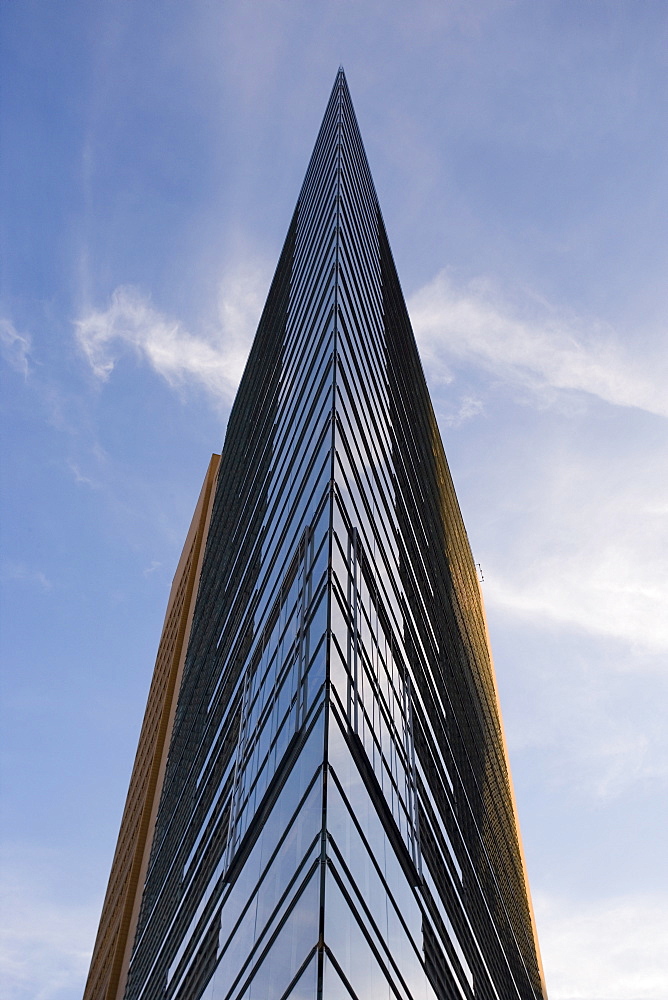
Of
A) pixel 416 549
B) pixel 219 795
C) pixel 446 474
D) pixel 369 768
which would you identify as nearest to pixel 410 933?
pixel 369 768

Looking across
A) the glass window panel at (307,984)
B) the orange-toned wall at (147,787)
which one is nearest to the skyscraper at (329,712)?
the glass window panel at (307,984)

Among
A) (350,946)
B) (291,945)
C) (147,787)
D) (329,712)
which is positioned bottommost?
(291,945)

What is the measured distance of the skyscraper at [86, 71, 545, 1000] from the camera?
61.7 ft

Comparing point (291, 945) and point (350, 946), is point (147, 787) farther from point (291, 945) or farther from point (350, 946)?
point (350, 946)

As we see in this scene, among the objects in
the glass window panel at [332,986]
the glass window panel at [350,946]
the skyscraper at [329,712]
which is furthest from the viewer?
the skyscraper at [329,712]

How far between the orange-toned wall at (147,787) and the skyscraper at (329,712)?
0.39m

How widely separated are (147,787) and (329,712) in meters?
37.4

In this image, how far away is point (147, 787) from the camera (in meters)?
52.8

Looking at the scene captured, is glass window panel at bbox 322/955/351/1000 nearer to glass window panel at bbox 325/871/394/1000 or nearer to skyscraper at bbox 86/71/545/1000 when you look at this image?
skyscraper at bbox 86/71/545/1000

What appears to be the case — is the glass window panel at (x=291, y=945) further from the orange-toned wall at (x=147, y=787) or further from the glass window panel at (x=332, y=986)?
the orange-toned wall at (x=147, y=787)

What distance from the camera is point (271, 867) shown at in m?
19.5

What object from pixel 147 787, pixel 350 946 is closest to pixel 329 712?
pixel 350 946

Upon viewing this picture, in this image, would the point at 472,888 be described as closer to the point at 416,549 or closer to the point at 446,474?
the point at 416,549

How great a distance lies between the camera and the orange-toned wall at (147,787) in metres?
45.5
